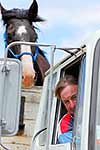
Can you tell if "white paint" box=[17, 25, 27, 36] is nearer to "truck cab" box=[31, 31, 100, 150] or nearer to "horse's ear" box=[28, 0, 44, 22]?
"horse's ear" box=[28, 0, 44, 22]

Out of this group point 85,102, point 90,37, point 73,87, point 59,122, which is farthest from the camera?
point 59,122

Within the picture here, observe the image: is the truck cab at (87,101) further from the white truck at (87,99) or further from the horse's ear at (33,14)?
the horse's ear at (33,14)

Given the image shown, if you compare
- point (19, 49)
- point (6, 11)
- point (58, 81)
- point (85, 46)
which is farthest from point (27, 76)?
point (6, 11)

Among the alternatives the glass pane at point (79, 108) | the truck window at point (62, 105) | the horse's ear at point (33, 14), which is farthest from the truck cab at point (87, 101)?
the horse's ear at point (33, 14)

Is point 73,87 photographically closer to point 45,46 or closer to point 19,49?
point 45,46

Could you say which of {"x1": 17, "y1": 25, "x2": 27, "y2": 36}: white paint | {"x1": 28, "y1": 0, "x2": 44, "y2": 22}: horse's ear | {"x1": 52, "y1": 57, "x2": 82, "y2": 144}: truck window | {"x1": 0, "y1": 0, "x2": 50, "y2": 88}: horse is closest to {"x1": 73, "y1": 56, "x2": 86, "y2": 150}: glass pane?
{"x1": 52, "y1": 57, "x2": 82, "y2": 144}: truck window

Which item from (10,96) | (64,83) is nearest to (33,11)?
(64,83)

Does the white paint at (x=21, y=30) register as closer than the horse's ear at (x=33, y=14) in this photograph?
Yes

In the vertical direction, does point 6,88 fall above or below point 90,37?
below

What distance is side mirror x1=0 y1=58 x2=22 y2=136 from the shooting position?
128 inches

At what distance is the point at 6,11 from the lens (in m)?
8.38

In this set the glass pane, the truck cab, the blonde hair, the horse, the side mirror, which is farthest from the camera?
the horse

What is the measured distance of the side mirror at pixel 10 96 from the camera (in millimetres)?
3260

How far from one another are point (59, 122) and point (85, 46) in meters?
0.89
